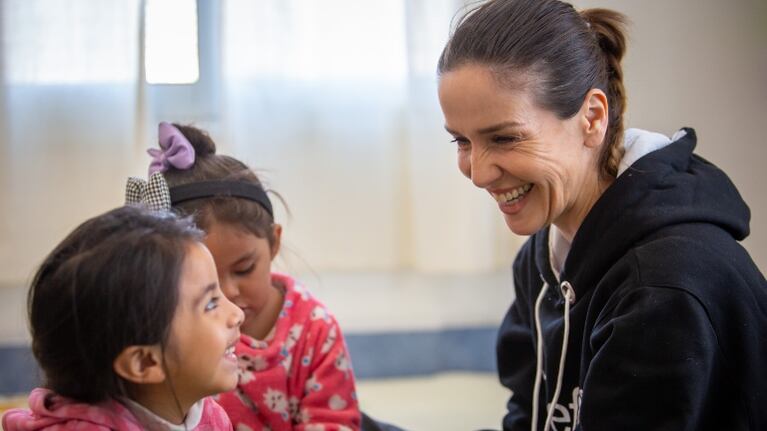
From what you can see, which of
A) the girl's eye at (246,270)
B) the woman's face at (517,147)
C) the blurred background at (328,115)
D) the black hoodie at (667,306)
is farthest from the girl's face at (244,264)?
the blurred background at (328,115)

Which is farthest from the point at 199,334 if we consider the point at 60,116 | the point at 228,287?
the point at 60,116

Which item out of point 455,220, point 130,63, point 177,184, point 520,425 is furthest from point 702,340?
point 130,63

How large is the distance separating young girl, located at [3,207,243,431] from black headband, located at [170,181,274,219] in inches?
9.8

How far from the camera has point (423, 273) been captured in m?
2.21

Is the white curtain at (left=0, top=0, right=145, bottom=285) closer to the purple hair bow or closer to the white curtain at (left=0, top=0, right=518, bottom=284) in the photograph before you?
the white curtain at (left=0, top=0, right=518, bottom=284)

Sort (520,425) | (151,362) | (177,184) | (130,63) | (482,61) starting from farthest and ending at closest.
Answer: (130,63)
(520,425)
(177,184)
(482,61)
(151,362)

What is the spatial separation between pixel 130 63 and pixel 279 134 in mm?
375

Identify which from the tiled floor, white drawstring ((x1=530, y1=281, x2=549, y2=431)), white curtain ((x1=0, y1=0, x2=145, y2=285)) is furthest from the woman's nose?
white curtain ((x1=0, y1=0, x2=145, y2=285))

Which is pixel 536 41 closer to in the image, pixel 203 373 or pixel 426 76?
pixel 203 373

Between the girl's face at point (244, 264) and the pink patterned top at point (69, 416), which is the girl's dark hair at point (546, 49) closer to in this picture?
the girl's face at point (244, 264)

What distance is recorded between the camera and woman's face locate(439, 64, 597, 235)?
1.22 meters

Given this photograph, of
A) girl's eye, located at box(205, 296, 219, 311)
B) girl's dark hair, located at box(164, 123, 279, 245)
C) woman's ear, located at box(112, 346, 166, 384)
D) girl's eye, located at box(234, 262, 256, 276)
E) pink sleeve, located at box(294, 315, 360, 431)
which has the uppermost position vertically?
girl's dark hair, located at box(164, 123, 279, 245)

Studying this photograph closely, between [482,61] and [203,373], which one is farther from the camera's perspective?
[482,61]

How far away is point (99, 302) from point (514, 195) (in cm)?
59
